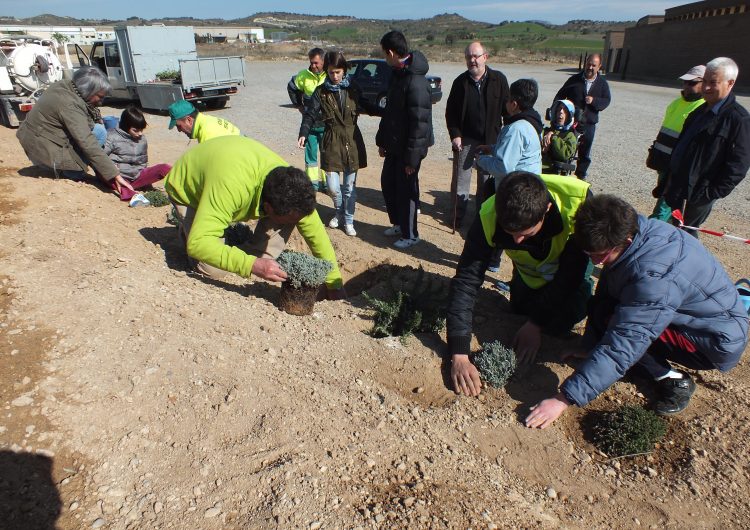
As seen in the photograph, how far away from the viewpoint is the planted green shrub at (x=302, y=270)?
3785 millimetres

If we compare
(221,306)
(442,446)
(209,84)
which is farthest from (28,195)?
(209,84)

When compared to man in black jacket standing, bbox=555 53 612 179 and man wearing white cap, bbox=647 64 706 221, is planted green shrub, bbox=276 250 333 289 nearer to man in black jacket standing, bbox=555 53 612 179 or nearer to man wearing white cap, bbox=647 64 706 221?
man wearing white cap, bbox=647 64 706 221

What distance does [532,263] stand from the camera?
3.59 m

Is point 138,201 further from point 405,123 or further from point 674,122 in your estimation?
point 674,122

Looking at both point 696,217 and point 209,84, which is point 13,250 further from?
point 209,84

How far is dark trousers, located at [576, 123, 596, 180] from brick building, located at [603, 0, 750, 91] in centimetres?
2212

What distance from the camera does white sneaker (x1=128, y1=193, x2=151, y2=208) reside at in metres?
6.24

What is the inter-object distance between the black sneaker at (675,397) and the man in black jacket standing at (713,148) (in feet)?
6.27

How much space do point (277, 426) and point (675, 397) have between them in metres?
2.42

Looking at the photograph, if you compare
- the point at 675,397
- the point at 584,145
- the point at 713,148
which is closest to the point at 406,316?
the point at 675,397

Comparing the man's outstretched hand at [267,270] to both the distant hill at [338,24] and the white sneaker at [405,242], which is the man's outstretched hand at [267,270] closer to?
the white sneaker at [405,242]

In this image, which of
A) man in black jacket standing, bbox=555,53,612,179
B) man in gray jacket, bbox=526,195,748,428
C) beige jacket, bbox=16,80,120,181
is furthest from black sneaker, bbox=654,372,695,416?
beige jacket, bbox=16,80,120,181

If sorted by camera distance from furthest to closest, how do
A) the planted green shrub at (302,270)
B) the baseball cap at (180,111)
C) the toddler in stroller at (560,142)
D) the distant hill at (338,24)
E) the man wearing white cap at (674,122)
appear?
1. the distant hill at (338,24)
2. the toddler in stroller at (560,142)
3. the baseball cap at (180,111)
4. the man wearing white cap at (674,122)
5. the planted green shrub at (302,270)

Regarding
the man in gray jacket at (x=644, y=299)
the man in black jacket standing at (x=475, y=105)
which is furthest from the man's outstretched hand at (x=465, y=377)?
the man in black jacket standing at (x=475, y=105)
